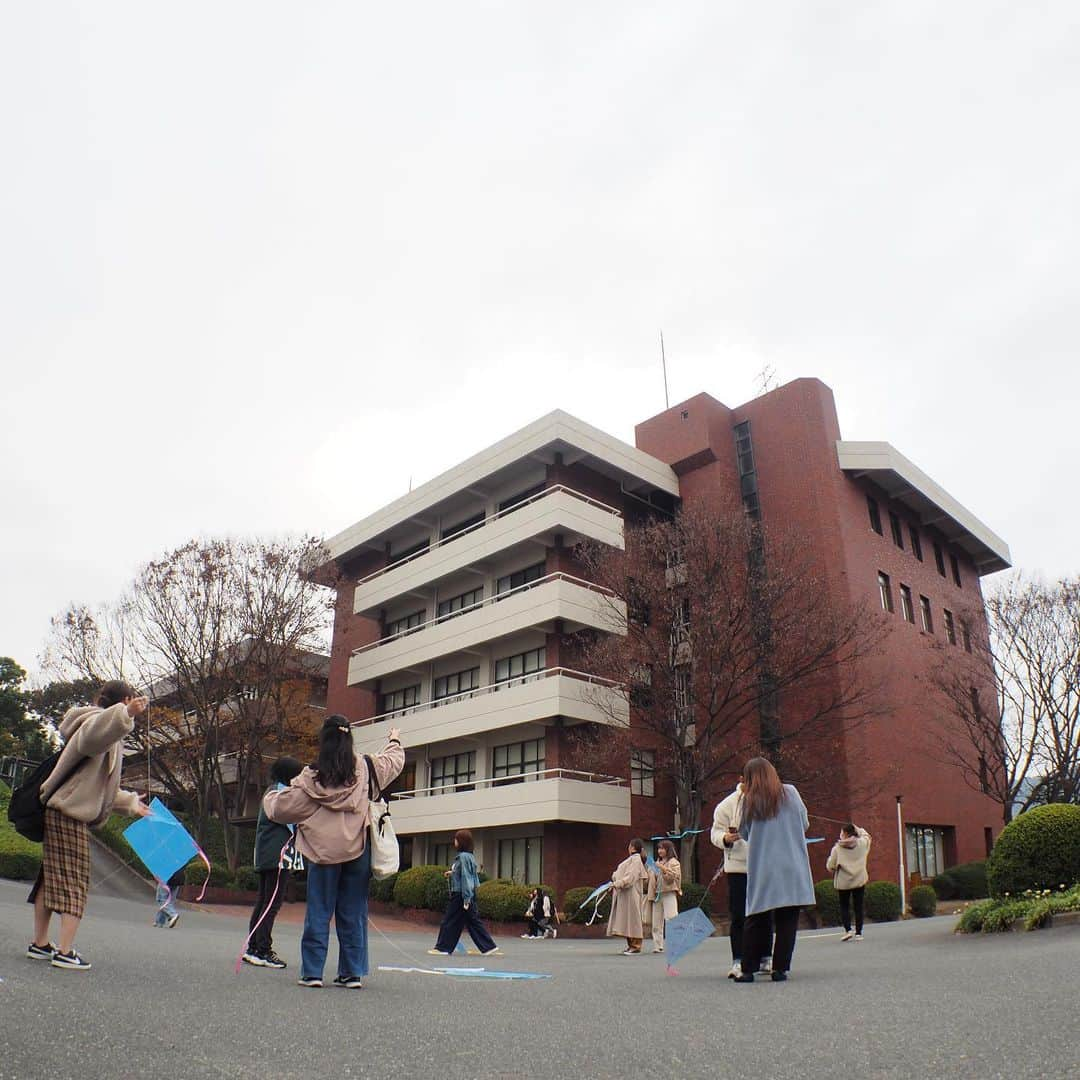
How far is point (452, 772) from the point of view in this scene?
103ft

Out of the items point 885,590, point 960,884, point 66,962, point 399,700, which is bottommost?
point 960,884

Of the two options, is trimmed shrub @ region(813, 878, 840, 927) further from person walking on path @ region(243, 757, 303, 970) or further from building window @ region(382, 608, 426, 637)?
building window @ region(382, 608, 426, 637)

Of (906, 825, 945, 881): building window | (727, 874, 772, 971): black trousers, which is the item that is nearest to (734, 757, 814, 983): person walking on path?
(727, 874, 772, 971): black trousers

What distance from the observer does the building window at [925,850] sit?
2814cm

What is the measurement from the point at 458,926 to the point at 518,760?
17.6 meters

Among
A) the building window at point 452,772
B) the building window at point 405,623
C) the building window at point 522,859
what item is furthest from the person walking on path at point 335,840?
the building window at point 405,623

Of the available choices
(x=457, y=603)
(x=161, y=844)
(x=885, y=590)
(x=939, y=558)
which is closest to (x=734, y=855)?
(x=161, y=844)

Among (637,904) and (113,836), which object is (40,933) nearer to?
(637,904)

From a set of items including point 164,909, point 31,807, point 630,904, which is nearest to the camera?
point 31,807

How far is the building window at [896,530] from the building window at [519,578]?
12.1 m

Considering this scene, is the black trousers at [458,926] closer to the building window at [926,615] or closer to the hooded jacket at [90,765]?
the hooded jacket at [90,765]

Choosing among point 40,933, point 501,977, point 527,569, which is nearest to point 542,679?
point 527,569

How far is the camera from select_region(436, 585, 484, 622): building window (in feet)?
108

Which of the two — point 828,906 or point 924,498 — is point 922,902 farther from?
point 924,498
